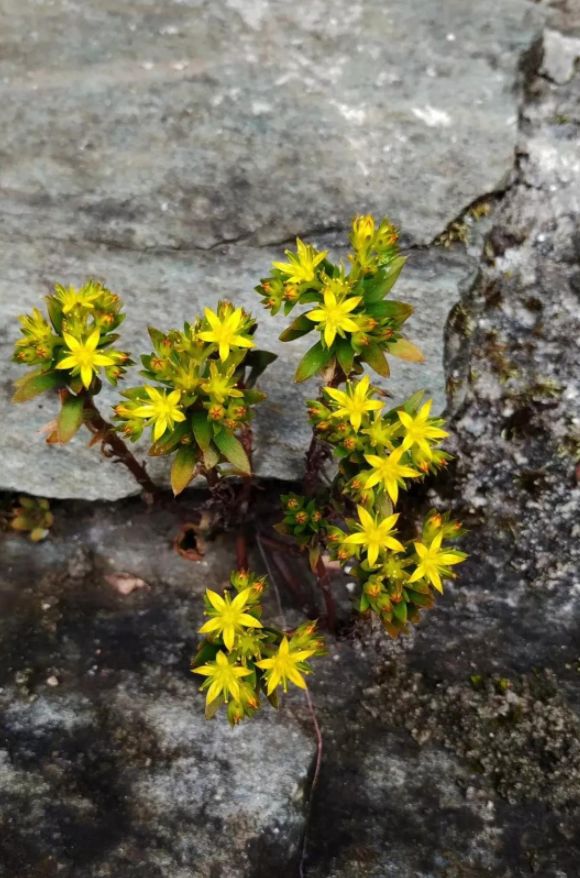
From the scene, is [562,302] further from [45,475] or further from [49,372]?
[45,475]

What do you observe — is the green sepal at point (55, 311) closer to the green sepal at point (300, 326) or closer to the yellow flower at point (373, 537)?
the green sepal at point (300, 326)

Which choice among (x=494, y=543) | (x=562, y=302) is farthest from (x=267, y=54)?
(x=494, y=543)

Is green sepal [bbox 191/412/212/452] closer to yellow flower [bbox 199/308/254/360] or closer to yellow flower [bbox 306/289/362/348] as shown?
yellow flower [bbox 199/308/254/360]

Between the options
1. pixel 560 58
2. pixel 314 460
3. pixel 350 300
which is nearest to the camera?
pixel 350 300

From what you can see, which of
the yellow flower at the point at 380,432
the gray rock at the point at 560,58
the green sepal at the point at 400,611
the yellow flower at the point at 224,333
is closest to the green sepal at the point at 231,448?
the yellow flower at the point at 224,333

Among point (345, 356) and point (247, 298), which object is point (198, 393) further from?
point (247, 298)

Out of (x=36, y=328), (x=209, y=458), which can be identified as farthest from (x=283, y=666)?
(x=36, y=328)
